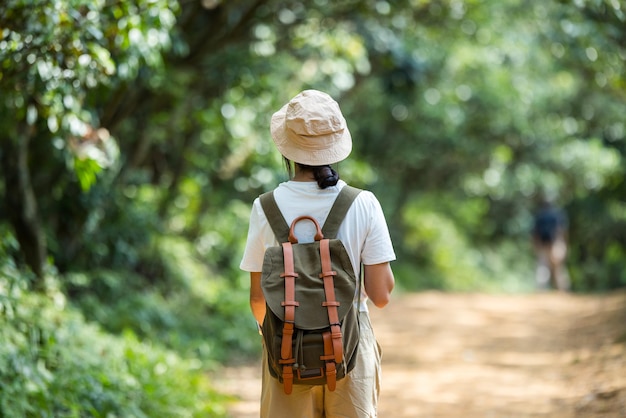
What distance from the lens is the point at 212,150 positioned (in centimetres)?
1217

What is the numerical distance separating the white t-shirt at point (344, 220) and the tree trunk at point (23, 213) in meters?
4.66

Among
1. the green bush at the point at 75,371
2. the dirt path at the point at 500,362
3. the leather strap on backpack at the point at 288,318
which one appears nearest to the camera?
the leather strap on backpack at the point at 288,318

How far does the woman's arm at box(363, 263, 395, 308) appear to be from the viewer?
3.55m

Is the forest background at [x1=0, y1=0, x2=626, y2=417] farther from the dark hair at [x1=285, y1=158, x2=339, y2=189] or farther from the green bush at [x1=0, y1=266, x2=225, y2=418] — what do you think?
the dark hair at [x1=285, y1=158, x2=339, y2=189]

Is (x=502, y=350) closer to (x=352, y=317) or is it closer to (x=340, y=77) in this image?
(x=340, y=77)

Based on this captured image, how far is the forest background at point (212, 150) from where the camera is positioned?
5973 millimetres

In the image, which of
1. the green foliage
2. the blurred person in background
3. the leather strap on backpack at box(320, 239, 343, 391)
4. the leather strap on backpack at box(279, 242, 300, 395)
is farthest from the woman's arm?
the green foliage

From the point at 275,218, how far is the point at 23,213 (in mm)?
4865

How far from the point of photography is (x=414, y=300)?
14352mm

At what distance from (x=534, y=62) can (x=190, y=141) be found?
749cm

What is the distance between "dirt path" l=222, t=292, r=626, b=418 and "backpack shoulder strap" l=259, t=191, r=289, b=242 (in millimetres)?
3767

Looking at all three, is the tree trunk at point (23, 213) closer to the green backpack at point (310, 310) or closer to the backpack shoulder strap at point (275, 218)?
the backpack shoulder strap at point (275, 218)

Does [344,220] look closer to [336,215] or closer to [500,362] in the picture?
[336,215]

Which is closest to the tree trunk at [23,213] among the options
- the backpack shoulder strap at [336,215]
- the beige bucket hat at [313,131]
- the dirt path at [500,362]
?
the dirt path at [500,362]
